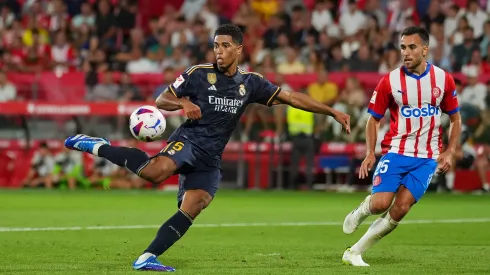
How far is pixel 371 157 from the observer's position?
9312mm

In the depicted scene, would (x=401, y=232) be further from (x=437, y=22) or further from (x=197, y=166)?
(x=437, y=22)

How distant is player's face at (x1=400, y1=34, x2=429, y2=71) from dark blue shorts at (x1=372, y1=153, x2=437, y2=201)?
879 millimetres

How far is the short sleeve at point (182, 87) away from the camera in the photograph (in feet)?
29.6

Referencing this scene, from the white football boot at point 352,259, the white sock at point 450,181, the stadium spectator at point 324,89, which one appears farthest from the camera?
the stadium spectator at point 324,89

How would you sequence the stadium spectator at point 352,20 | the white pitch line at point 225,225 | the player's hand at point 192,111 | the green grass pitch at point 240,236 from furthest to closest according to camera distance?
the stadium spectator at point 352,20, the white pitch line at point 225,225, the green grass pitch at point 240,236, the player's hand at point 192,111

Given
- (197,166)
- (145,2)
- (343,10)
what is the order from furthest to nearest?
(145,2) → (343,10) → (197,166)

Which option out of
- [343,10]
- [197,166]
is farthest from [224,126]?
[343,10]

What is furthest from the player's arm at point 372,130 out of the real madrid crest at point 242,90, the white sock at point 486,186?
the white sock at point 486,186

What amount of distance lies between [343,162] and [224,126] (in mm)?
13526

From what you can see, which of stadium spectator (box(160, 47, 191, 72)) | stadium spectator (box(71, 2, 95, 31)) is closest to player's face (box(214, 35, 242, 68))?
stadium spectator (box(160, 47, 191, 72))

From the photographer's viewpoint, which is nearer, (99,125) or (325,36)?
(99,125)

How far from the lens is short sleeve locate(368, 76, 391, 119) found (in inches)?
381

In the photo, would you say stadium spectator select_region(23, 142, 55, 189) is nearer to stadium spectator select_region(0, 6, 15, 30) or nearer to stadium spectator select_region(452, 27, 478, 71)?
stadium spectator select_region(0, 6, 15, 30)

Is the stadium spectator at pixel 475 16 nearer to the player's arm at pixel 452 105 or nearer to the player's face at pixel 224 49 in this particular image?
the player's arm at pixel 452 105
